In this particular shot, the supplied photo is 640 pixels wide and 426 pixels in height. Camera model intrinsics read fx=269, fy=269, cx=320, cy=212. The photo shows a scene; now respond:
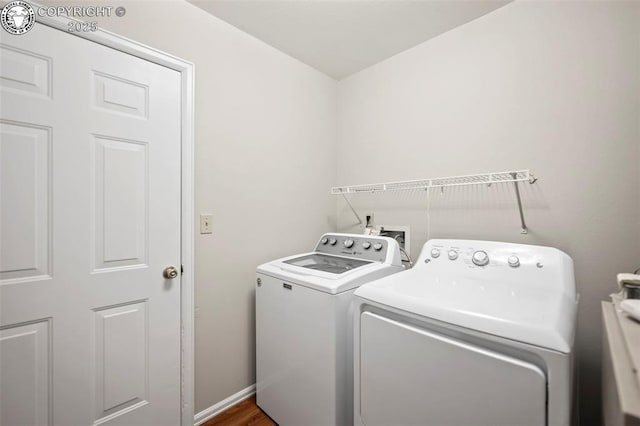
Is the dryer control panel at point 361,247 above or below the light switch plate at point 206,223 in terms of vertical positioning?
below

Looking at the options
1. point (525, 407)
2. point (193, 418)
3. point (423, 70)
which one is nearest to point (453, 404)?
point (525, 407)

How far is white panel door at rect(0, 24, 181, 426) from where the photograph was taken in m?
1.06

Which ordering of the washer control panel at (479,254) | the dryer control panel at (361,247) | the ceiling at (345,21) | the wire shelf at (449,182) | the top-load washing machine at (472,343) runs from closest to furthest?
1. the top-load washing machine at (472,343)
2. the washer control panel at (479,254)
3. the wire shelf at (449,182)
4. the ceiling at (345,21)
5. the dryer control panel at (361,247)

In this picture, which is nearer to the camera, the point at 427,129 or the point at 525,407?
the point at 525,407

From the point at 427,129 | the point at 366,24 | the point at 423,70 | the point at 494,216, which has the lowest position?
the point at 494,216

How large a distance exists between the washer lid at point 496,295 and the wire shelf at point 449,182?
1.22ft

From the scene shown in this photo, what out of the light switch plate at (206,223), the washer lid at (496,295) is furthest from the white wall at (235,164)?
the washer lid at (496,295)

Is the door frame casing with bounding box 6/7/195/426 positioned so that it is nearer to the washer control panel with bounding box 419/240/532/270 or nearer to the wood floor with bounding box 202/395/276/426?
the wood floor with bounding box 202/395/276/426

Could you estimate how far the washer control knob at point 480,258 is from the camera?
1.31m

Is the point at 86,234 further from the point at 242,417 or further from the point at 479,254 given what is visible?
the point at 479,254

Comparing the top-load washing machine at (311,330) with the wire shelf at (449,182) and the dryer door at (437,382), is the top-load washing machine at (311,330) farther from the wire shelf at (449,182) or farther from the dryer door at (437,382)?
the wire shelf at (449,182)

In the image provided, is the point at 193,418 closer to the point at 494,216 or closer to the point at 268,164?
the point at 268,164

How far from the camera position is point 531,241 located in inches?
57.4

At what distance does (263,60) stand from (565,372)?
2.15 m
